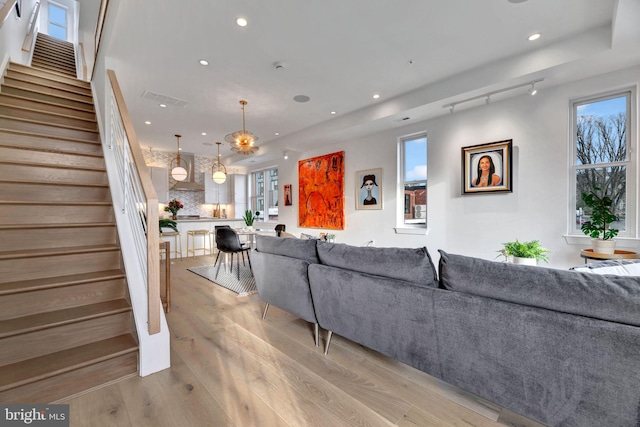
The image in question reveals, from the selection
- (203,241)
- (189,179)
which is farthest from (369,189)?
(189,179)

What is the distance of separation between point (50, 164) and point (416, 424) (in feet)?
11.7

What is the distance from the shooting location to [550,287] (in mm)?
1172

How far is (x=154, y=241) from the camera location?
1708mm

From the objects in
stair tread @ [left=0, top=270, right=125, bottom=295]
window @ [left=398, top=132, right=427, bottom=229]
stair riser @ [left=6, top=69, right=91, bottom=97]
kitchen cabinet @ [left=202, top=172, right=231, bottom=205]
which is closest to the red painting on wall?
window @ [left=398, top=132, right=427, bottom=229]

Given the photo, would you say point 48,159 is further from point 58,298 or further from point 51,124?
point 58,298

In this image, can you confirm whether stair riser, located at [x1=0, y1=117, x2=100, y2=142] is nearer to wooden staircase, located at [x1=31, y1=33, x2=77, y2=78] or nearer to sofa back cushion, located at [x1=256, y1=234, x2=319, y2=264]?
sofa back cushion, located at [x1=256, y1=234, x2=319, y2=264]

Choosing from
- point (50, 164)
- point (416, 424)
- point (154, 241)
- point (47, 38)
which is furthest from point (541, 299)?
point (47, 38)

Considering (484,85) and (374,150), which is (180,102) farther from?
(484,85)

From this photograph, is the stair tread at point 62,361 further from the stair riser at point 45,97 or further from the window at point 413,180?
the window at point 413,180

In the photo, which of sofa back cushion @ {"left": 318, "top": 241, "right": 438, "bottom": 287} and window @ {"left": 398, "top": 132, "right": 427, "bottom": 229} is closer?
sofa back cushion @ {"left": 318, "top": 241, "right": 438, "bottom": 287}

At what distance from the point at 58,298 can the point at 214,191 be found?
6.53m

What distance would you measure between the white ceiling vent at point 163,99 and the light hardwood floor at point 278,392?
3.53m

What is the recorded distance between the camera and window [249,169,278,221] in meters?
7.96

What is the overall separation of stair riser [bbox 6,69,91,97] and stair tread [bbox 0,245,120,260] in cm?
284
